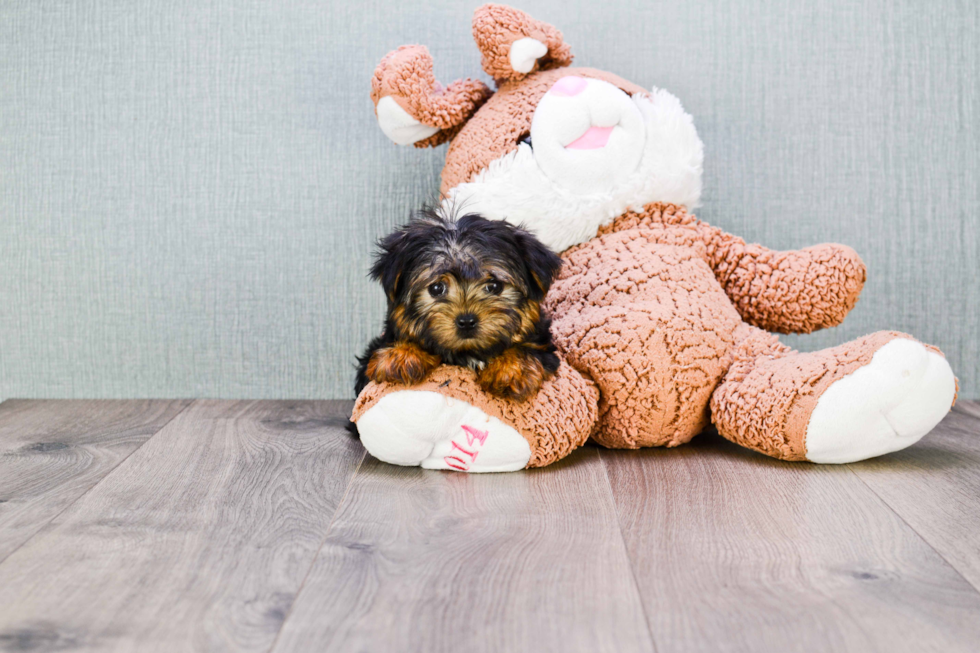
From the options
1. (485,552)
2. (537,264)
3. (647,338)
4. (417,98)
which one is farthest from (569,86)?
(485,552)

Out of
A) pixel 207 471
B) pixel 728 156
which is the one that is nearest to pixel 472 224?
pixel 207 471

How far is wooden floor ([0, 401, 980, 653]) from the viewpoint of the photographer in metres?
0.95

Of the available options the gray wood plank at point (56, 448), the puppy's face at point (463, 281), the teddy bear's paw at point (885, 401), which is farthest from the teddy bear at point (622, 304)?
the gray wood plank at point (56, 448)

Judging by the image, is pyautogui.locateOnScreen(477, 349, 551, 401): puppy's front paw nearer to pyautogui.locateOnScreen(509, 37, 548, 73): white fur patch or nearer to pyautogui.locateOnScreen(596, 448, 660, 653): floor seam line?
pyautogui.locateOnScreen(596, 448, 660, 653): floor seam line

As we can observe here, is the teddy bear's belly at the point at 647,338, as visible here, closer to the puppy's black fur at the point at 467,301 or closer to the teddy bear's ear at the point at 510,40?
the puppy's black fur at the point at 467,301

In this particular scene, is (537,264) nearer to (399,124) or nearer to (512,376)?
(512,376)

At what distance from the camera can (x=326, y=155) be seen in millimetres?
2184

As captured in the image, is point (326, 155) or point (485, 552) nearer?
point (485, 552)

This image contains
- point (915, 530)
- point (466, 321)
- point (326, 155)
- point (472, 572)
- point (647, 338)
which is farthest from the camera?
point (326, 155)

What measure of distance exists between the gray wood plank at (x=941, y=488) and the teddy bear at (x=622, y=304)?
7 centimetres

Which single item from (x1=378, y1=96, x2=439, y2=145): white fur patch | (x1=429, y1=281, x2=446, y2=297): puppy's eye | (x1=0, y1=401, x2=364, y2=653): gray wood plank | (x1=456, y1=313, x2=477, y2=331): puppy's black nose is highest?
(x1=378, y1=96, x2=439, y2=145): white fur patch

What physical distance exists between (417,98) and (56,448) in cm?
110

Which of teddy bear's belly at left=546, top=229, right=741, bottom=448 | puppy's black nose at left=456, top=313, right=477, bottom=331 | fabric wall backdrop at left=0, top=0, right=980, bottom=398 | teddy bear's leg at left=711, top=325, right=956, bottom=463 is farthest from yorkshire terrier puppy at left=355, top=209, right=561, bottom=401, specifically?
fabric wall backdrop at left=0, top=0, right=980, bottom=398

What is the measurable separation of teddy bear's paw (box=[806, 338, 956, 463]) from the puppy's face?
22.4 inches
